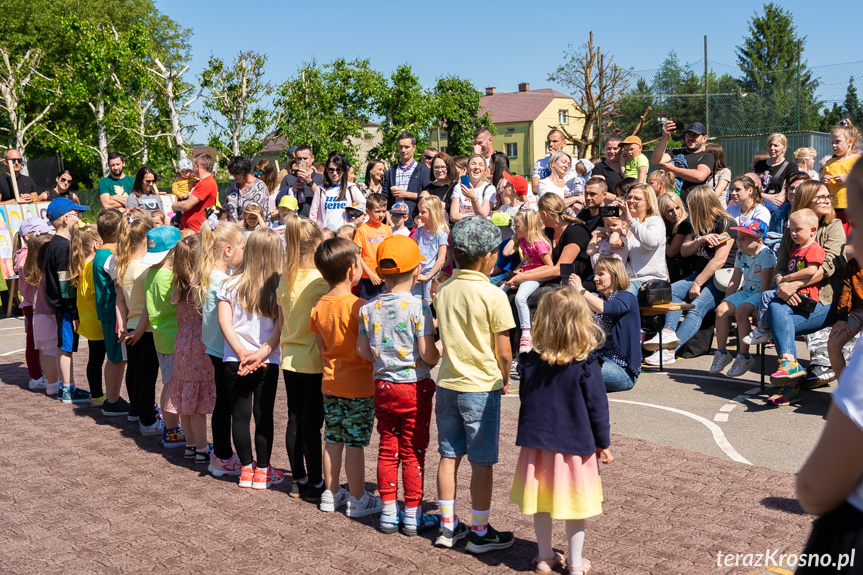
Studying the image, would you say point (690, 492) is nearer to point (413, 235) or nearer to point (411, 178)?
point (413, 235)

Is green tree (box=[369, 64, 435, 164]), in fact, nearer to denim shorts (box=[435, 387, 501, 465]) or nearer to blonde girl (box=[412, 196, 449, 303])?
blonde girl (box=[412, 196, 449, 303])

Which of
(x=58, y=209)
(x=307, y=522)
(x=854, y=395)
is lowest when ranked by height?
(x=307, y=522)

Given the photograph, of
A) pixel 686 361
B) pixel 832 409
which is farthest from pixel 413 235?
pixel 832 409

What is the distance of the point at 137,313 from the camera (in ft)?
23.6

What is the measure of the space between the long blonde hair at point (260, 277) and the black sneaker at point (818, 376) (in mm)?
5047

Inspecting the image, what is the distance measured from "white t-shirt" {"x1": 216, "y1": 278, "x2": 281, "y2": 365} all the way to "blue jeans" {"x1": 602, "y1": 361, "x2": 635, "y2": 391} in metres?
3.47

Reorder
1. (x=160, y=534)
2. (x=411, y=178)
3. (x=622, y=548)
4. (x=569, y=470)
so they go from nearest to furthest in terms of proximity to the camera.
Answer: (x=569, y=470), (x=622, y=548), (x=160, y=534), (x=411, y=178)

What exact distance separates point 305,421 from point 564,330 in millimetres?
2124

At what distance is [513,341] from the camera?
9531 mm

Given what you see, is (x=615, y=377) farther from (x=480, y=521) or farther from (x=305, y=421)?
(x=480, y=521)

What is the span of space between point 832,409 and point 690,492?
3651 mm

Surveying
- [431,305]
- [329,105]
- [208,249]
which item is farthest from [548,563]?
[329,105]

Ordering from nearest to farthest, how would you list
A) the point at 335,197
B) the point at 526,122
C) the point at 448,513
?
the point at 448,513 < the point at 335,197 < the point at 526,122

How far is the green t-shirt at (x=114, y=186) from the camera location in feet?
43.5
